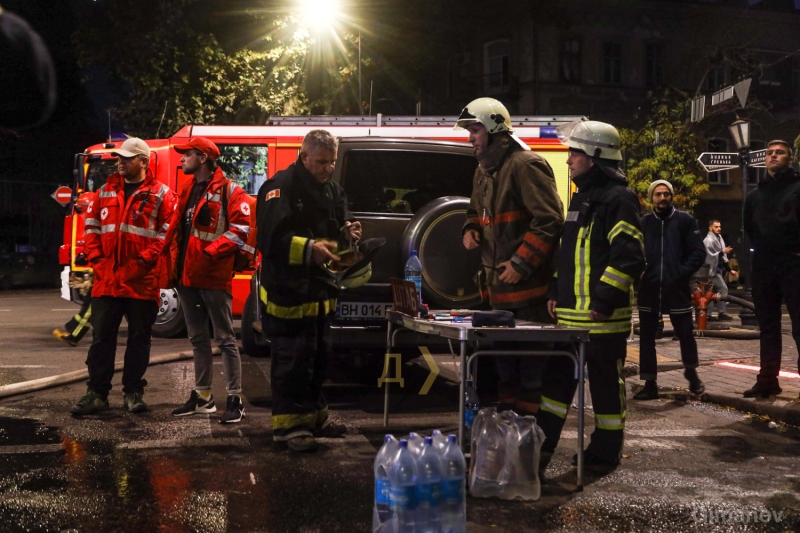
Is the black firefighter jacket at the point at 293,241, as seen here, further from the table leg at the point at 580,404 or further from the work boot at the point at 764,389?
the work boot at the point at 764,389

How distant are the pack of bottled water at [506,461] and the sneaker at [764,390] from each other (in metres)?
3.46

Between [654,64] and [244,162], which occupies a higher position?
[654,64]

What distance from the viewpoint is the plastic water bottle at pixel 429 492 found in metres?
3.66

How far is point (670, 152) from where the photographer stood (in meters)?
29.4

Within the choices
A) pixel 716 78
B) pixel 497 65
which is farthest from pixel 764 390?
pixel 716 78

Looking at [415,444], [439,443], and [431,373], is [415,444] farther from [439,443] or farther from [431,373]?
[431,373]

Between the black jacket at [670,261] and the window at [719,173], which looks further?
the window at [719,173]

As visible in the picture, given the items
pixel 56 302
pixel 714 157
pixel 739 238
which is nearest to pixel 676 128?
pixel 739 238

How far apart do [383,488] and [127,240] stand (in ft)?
12.7

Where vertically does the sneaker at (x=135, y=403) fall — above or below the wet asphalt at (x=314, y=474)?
above

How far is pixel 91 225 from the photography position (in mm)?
6883

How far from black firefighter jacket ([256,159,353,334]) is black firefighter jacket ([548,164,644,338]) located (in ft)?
4.92

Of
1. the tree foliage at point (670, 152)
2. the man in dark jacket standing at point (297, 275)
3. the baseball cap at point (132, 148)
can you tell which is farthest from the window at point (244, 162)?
the tree foliage at point (670, 152)

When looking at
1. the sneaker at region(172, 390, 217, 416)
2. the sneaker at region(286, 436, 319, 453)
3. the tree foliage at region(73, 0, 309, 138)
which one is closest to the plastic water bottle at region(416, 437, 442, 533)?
the sneaker at region(286, 436, 319, 453)
